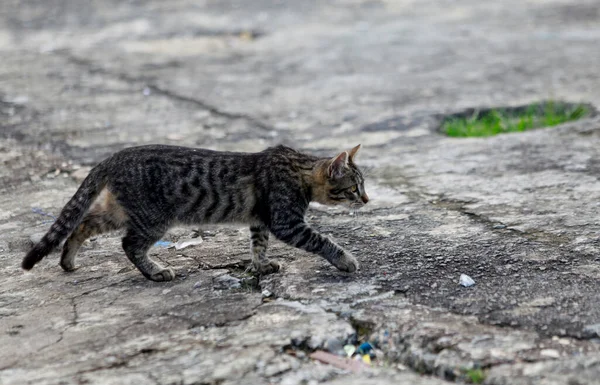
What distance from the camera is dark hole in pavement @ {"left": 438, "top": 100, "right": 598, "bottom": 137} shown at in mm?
7258

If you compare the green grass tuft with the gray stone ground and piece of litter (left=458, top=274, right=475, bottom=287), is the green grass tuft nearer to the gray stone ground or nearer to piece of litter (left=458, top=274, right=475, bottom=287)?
the gray stone ground

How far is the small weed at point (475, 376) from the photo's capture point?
3.35 m

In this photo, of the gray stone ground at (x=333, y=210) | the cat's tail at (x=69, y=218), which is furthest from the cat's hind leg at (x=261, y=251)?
the cat's tail at (x=69, y=218)

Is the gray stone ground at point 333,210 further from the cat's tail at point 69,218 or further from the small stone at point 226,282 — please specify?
the cat's tail at point 69,218

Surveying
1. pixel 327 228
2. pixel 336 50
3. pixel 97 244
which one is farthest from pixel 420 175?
pixel 336 50

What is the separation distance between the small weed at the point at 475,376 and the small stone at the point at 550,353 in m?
0.29

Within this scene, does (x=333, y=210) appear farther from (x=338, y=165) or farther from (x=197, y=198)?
(x=197, y=198)

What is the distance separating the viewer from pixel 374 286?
14.0ft

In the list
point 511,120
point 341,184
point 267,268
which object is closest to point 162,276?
point 267,268

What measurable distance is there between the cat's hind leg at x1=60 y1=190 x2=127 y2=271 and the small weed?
7.13 feet

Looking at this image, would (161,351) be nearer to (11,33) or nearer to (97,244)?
(97,244)

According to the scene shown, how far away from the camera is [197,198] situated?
461cm

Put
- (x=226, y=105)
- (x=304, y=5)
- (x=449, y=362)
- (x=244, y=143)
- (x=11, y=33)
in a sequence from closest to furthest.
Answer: (x=449, y=362) < (x=244, y=143) < (x=226, y=105) < (x=11, y=33) < (x=304, y=5)

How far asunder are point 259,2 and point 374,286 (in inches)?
394
